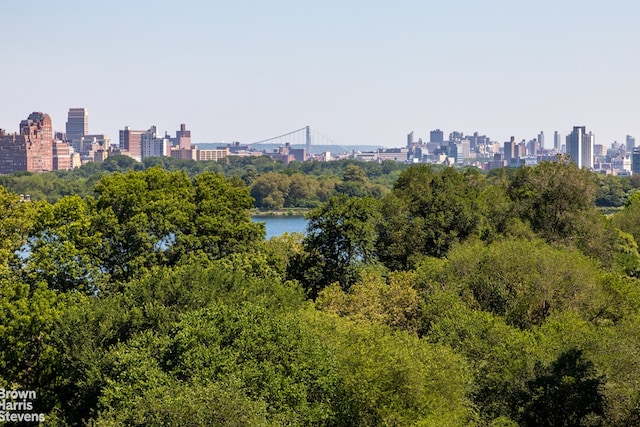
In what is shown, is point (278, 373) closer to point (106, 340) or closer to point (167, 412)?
point (167, 412)

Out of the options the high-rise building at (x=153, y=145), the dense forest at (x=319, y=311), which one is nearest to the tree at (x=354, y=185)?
the dense forest at (x=319, y=311)

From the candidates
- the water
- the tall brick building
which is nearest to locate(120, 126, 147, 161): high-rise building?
the tall brick building

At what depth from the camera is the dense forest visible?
1129cm

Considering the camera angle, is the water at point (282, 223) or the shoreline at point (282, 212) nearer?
the water at point (282, 223)

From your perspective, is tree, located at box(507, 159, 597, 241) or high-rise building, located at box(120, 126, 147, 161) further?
high-rise building, located at box(120, 126, 147, 161)

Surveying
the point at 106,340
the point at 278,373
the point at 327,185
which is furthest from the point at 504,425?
the point at 327,185

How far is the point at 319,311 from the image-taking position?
52.6ft

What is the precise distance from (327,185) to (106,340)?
209 feet

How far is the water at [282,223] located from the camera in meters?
52.9

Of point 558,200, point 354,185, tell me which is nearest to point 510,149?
point 354,185

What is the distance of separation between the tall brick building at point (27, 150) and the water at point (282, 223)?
71.7m

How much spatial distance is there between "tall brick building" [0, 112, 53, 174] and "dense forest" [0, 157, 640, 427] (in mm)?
110908

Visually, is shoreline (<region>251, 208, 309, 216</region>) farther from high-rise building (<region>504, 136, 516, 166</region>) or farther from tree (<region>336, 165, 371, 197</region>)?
high-rise building (<region>504, 136, 516, 166</region>)

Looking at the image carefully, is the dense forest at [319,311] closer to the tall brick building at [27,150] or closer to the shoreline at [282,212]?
the shoreline at [282,212]
